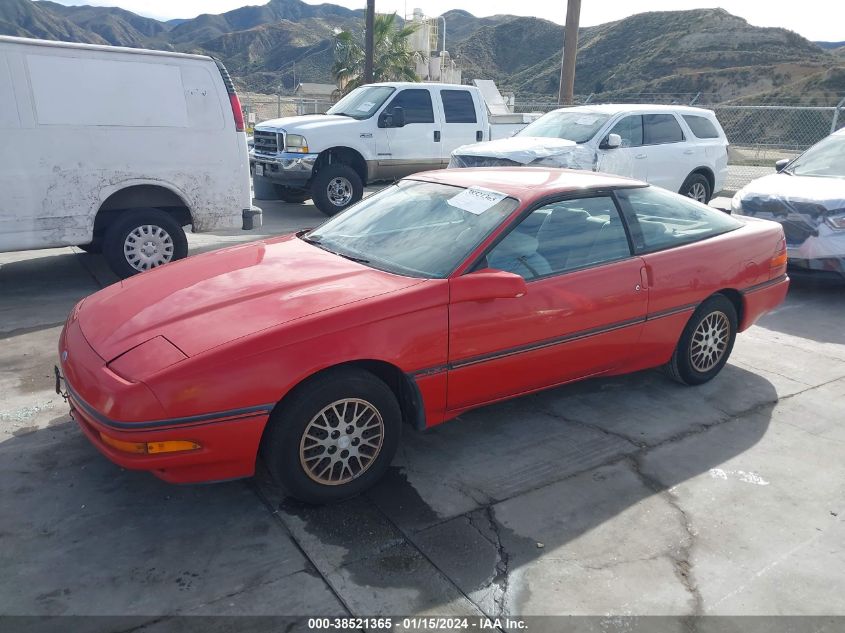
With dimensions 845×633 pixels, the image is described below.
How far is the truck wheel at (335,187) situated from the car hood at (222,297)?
6.93m

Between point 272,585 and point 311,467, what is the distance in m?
0.56

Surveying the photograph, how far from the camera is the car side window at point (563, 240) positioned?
373 centimetres

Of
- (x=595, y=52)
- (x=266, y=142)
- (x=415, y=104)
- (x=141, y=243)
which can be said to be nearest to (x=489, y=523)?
(x=141, y=243)

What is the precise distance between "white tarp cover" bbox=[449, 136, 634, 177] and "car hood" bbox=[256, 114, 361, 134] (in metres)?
2.34

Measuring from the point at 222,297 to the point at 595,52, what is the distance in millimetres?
78736

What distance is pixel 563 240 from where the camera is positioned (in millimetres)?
3992

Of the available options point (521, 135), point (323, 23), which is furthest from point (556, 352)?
point (323, 23)

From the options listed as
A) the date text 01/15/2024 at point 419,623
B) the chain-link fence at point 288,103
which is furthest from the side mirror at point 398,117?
the date text 01/15/2024 at point 419,623

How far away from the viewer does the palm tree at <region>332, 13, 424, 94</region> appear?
2545 cm

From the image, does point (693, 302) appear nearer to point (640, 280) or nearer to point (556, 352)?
point (640, 280)

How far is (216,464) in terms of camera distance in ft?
9.64

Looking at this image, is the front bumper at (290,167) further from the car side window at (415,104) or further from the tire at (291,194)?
the car side window at (415,104)

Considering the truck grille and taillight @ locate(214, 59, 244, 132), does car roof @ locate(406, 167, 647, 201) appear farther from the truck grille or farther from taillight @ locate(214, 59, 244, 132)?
the truck grille

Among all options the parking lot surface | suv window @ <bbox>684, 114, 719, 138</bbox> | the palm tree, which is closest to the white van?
the parking lot surface
